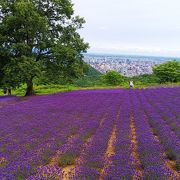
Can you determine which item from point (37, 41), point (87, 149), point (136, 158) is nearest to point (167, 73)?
point (37, 41)

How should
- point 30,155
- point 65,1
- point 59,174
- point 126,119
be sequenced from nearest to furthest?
point 59,174, point 30,155, point 126,119, point 65,1

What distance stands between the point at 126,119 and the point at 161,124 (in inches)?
80.4

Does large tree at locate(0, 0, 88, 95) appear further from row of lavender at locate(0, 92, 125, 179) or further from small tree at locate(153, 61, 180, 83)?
small tree at locate(153, 61, 180, 83)

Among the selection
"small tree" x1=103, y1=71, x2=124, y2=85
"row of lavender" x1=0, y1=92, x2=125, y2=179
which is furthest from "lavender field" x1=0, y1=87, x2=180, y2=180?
"small tree" x1=103, y1=71, x2=124, y2=85

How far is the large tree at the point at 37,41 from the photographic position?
85.9ft

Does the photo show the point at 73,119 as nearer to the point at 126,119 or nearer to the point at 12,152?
the point at 126,119

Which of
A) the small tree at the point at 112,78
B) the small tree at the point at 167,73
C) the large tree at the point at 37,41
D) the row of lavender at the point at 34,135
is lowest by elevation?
the small tree at the point at 112,78

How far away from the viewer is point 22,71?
25531 millimetres

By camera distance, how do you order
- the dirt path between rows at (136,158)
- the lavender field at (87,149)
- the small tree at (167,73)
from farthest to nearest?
the small tree at (167,73), the lavender field at (87,149), the dirt path between rows at (136,158)

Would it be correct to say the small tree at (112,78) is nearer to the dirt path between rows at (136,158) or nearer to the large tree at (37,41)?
the large tree at (37,41)

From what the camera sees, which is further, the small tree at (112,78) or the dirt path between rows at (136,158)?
the small tree at (112,78)

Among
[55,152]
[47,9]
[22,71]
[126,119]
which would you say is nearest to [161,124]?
[126,119]

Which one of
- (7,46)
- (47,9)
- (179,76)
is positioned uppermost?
→ (47,9)

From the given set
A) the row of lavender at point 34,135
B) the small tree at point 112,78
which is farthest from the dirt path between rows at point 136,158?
the small tree at point 112,78
